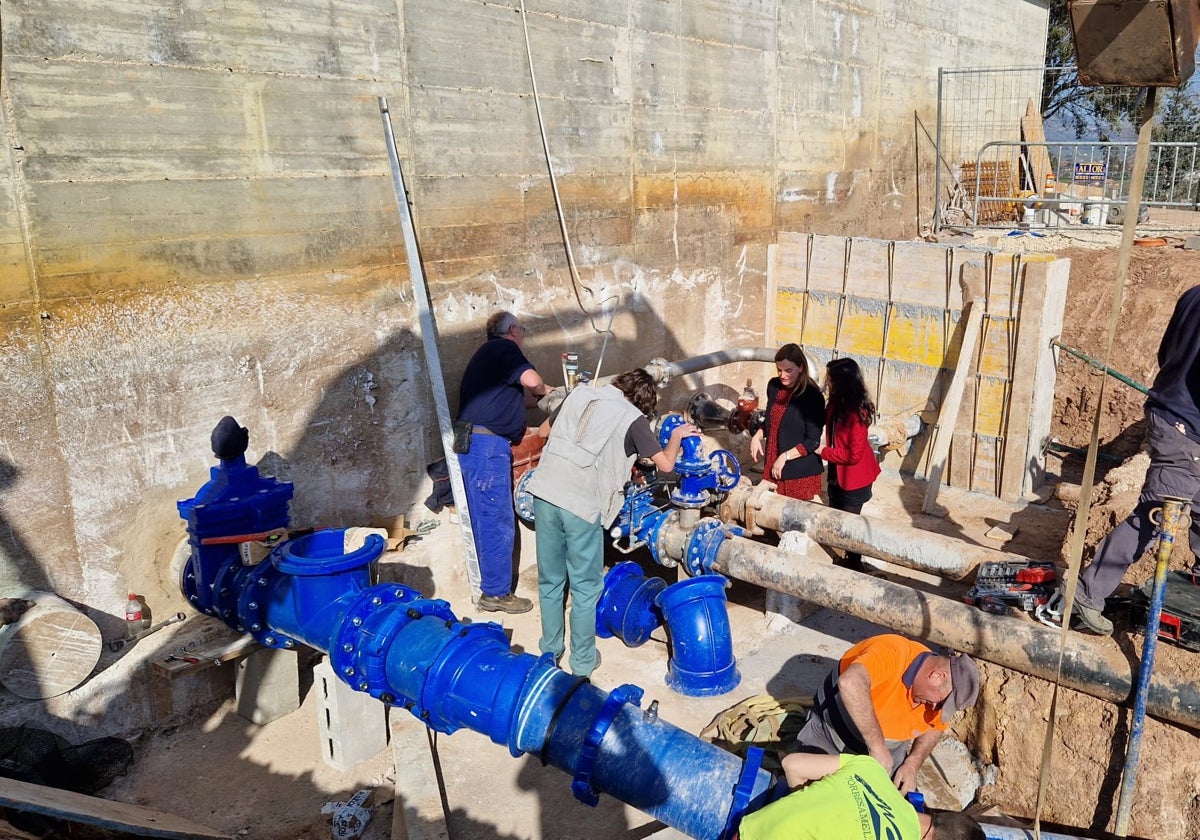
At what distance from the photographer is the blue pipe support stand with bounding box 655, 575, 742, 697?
4867 millimetres

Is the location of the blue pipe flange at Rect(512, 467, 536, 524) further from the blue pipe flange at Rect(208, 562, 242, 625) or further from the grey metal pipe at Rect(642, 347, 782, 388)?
the blue pipe flange at Rect(208, 562, 242, 625)

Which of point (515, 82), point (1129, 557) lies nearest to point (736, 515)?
point (1129, 557)

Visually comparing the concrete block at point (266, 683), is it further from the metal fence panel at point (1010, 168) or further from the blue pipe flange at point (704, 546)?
the metal fence panel at point (1010, 168)

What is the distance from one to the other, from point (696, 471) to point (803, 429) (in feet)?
3.04

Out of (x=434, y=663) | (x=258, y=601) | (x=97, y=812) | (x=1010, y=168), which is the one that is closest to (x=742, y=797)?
(x=434, y=663)

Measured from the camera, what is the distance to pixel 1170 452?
3.93 m

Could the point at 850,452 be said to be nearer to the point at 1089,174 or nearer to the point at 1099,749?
the point at 1099,749

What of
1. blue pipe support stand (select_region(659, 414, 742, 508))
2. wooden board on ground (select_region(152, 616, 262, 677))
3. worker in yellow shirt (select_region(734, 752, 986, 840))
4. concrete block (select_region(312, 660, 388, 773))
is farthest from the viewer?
blue pipe support stand (select_region(659, 414, 742, 508))

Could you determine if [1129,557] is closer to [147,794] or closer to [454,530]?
[454,530]

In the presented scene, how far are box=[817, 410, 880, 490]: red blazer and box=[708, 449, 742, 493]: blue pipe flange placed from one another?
70 cm

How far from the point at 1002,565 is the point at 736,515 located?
174cm

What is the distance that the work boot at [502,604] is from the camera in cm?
593

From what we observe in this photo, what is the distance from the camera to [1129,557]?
12.9ft

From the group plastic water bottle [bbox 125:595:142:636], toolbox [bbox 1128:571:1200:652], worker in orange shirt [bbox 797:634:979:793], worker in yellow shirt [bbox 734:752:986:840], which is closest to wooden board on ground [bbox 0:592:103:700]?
plastic water bottle [bbox 125:595:142:636]
